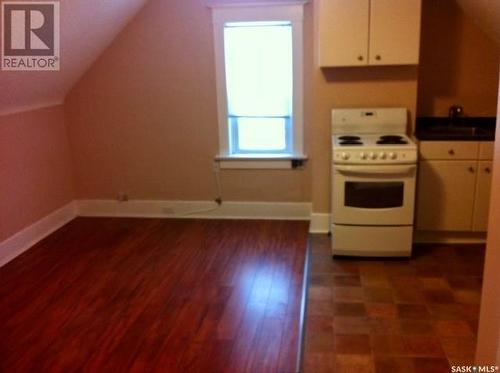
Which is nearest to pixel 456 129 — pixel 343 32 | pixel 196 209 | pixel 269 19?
pixel 343 32

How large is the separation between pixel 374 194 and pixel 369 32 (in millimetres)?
1202

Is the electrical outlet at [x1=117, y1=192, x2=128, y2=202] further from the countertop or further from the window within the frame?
the countertop

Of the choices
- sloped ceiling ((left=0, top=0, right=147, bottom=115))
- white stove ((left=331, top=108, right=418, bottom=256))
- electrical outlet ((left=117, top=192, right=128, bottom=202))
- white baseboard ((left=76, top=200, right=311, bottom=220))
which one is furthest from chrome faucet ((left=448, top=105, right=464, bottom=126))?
electrical outlet ((left=117, top=192, right=128, bottom=202))

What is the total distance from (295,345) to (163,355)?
2.27ft

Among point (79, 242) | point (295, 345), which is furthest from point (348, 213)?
point (79, 242)

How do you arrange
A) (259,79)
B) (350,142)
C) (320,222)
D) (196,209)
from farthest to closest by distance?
(196,209) < (259,79) < (320,222) < (350,142)

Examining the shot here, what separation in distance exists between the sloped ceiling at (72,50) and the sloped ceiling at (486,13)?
103 inches

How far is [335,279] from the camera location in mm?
3422

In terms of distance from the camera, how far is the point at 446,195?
3.81 metres

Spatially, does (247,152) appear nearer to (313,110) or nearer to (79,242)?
(313,110)

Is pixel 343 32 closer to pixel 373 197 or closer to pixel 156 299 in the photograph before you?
pixel 373 197

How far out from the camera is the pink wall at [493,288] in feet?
5.30

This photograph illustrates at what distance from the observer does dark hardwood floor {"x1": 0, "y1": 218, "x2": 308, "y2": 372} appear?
256 centimetres

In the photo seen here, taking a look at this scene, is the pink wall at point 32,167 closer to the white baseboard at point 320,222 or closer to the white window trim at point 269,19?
the white window trim at point 269,19
